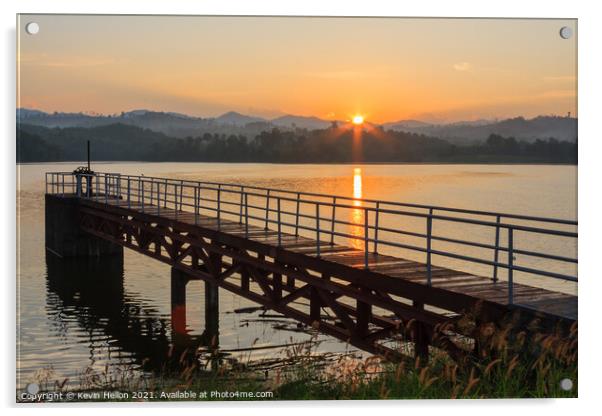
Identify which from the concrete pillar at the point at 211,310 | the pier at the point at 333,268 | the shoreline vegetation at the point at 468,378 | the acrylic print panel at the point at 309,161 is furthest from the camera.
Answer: the concrete pillar at the point at 211,310

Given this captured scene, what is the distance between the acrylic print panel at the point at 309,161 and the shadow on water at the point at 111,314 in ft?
0.44

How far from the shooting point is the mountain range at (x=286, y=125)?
1291 cm

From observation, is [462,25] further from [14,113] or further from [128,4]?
[14,113]

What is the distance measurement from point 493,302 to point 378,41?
15.2 feet

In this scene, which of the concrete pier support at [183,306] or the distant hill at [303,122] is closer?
the distant hill at [303,122]

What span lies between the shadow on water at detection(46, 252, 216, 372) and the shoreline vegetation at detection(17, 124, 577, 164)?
5.45 meters

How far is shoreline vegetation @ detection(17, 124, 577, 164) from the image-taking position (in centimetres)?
1437

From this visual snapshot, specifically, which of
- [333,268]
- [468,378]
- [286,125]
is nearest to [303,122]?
[286,125]

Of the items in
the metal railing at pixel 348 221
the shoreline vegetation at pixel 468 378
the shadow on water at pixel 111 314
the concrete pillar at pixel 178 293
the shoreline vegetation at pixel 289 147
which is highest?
the shoreline vegetation at pixel 289 147

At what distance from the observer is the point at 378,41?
42.5 ft

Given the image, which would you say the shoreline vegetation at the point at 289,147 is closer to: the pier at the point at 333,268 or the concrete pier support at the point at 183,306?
the pier at the point at 333,268

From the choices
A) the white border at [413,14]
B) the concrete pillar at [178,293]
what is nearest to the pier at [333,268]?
the concrete pillar at [178,293]

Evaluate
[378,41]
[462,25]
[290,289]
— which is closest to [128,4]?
[378,41]

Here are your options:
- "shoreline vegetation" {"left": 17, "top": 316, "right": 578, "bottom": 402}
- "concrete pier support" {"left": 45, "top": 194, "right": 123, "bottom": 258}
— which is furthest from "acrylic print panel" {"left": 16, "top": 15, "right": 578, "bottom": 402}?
"concrete pier support" {"left": 45, "top": 194, "right": 123, "bottom": 258}
